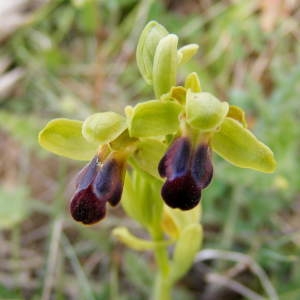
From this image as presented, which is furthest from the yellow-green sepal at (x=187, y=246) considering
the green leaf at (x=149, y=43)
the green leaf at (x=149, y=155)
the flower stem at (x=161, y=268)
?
the green leaf at (x=149, y=43)

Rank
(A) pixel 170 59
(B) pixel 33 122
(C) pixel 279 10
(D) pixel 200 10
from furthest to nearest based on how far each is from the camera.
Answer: (D) pixel 200 10 < (C) pixel 279 10 < (B) pixel 33 122 < (A) pixel 170 59

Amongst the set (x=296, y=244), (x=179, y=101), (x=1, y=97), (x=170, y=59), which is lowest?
(x=296, y=244)

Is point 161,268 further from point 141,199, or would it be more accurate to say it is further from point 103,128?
point 103,128

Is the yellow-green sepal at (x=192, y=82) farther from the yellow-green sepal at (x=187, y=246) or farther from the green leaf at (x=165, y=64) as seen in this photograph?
the yellow-green sepal at (x=187, y=246)

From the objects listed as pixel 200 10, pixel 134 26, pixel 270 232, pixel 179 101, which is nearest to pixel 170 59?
pixel 179 101

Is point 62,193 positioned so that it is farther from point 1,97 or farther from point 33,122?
point 1,97

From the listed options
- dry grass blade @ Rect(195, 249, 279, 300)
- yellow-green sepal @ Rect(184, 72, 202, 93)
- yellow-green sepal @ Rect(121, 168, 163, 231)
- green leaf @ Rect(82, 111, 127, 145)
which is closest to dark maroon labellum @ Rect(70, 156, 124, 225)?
green leaf @ Rect(82, 111, 127, 145)

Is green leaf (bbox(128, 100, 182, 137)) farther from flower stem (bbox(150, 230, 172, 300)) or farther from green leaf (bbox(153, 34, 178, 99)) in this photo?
flower stem (bbox(150, 230, 172, 300))
